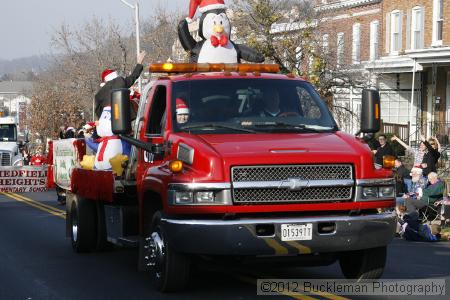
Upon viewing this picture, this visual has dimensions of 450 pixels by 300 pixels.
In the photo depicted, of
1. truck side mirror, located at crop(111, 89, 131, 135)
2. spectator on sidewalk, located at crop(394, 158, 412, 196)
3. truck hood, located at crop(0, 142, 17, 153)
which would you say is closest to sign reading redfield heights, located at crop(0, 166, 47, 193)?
truck hood, located at crop(0, 142, 17, 153)

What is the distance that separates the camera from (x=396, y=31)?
3841 cm

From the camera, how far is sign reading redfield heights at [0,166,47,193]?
87.3 feet

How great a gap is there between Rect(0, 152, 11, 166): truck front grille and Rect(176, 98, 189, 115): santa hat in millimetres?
22139

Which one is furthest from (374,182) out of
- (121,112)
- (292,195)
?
(121,112)

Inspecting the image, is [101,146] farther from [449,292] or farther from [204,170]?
[449,292]

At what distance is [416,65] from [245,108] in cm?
2352

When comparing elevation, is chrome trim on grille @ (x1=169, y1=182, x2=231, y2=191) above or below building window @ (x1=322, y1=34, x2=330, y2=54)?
below

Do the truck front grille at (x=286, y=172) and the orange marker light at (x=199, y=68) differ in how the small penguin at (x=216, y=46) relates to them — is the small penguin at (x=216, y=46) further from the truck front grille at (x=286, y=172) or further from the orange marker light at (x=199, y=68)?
the truck front grille at (x=286, y=172)

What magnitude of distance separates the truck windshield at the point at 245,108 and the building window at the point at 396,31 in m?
28.5

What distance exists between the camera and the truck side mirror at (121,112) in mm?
9812

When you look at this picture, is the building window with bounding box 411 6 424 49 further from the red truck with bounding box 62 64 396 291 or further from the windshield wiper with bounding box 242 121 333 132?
the windshield wiper with bounding box 242 121 333 132

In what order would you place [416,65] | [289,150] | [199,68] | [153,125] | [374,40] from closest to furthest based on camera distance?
[289,150] → [153,125] → [199,68] → [416,65] → [374,40]

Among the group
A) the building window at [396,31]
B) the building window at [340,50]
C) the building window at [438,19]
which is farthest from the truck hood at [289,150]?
the building window at [396,31]

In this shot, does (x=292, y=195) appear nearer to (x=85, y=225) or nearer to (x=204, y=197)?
(x=204, y=197)
